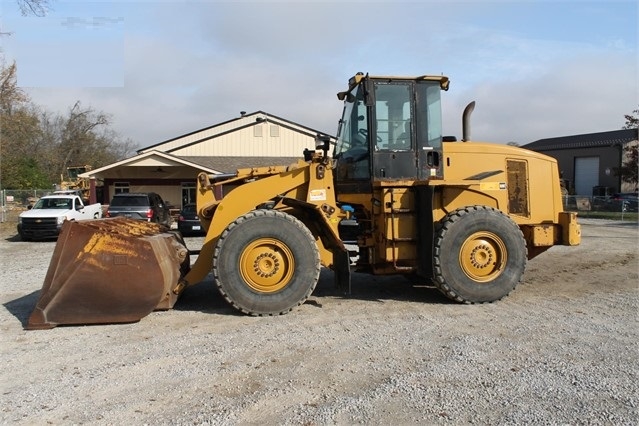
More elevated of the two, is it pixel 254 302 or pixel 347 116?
pixel 347 116

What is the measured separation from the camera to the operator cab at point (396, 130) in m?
7.25

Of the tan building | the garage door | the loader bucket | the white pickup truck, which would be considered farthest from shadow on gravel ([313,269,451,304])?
the garage door

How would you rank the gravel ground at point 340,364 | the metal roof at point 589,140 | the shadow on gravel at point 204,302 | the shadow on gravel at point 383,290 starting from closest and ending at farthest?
the gravel ground at point 340,364 → the shadow on gravel at point 204,302 → the shadow on gravel at point 383,290 → the metal roof at point 589,140

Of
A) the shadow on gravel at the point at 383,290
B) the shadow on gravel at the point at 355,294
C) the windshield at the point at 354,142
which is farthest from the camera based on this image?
the shadow on gravel at the point at 383,290

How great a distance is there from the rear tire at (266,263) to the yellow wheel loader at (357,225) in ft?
0.04

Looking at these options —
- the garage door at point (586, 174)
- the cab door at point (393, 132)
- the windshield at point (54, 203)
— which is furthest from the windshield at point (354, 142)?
the garage door at point (586, 174)

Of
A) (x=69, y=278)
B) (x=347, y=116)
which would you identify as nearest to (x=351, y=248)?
(x=347, y=116)

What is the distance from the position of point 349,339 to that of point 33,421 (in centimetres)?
302

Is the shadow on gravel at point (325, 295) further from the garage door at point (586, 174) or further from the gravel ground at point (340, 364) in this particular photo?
the garage door at point (586, 174)

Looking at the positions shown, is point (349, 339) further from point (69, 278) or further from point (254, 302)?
point (69, 278)

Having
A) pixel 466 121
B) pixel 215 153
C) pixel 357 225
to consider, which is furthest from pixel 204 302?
pixel 215 153

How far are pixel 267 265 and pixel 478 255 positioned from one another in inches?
114

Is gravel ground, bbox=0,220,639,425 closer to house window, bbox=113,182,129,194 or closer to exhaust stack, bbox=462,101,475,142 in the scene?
exhaust stack, bbox=462,101,475,142

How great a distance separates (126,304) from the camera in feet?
20.3
